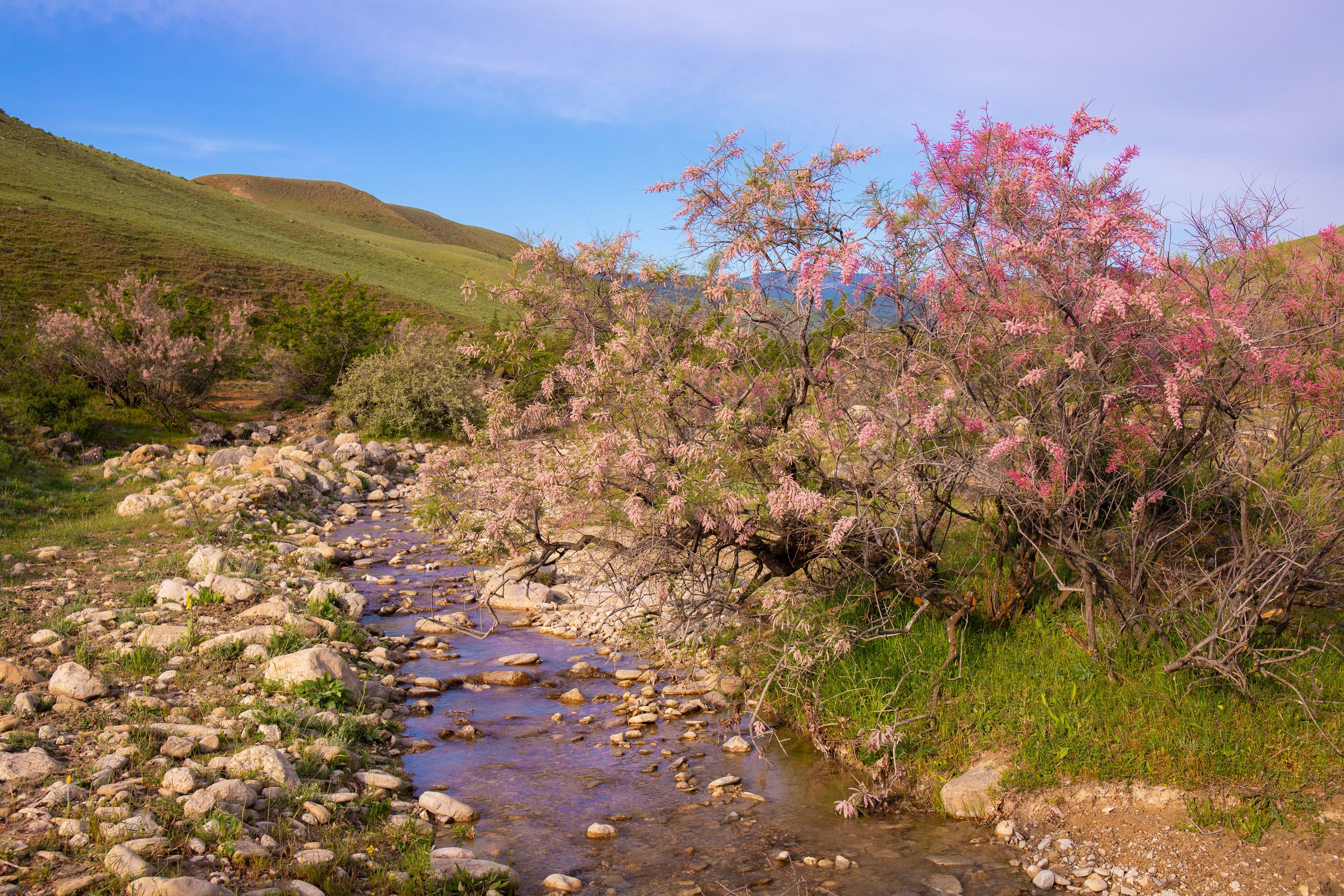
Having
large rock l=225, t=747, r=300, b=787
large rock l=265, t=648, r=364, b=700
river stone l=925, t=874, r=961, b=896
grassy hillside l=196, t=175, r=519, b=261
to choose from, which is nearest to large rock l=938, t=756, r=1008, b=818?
river stone l=925, t=874, r=961, b=896

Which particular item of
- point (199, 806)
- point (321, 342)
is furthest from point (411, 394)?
point (199, 806)

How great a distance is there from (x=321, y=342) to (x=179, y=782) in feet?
77.4

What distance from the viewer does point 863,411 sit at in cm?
619

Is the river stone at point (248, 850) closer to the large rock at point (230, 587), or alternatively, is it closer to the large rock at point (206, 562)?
the large rock at point (230, 587)

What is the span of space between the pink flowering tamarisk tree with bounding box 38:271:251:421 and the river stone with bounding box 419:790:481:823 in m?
19.2

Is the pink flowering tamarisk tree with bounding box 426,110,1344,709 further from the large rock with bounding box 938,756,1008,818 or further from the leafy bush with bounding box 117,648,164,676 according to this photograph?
the leafy bush with bounding box 117,648,164,676

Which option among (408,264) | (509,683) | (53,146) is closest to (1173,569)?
(509,683)

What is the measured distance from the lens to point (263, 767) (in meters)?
5.12

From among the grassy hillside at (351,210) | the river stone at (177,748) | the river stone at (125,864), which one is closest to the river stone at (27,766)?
the river stone at (177,748)

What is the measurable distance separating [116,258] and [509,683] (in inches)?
1795

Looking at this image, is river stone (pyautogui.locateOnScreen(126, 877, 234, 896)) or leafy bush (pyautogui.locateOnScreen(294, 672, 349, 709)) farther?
leafy bush (pyautogui.locateOnScreen(294, 672, 349, 709))

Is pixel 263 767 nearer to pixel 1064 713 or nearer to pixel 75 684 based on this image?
pixel 75 684

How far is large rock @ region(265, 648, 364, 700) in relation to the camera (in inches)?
257

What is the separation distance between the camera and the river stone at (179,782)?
186 inches
